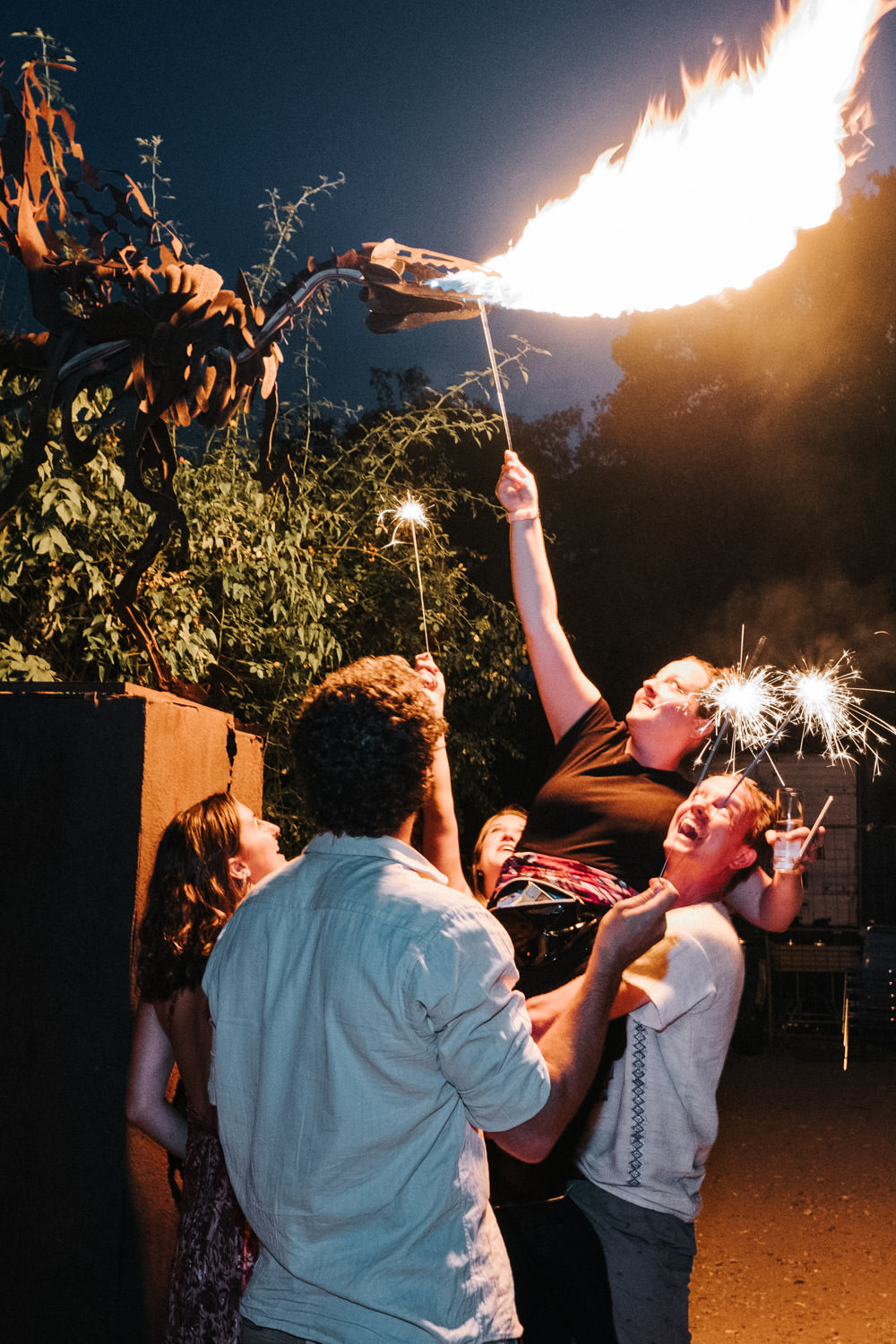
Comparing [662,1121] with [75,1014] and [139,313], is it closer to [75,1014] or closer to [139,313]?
[75,1014]

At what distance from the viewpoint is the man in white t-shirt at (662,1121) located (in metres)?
2.53

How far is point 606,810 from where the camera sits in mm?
2992

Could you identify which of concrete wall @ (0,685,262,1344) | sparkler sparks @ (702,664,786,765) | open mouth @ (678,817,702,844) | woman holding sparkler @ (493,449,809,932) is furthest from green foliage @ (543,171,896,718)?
concrete wall @ (0,685,262,1344)

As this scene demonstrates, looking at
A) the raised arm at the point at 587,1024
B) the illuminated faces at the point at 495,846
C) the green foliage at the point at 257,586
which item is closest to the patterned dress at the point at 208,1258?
the raised arm at the point at 587,1024

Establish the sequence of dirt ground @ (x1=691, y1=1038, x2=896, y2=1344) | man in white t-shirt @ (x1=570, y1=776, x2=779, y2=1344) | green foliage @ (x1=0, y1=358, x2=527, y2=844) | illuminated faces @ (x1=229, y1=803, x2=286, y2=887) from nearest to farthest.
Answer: man in white t-shirt @ (x1=570, y1=776, x2=779, y2=1344)
illuminated faces @ (x1=229, y1=803, x2=286, y2=887)
green foliage @ (x1=0, y1=358, x2=527, y2=844)
dirt ground @ (x1=691, y1=1038, x2=896, y2=1344)

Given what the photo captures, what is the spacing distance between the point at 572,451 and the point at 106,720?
60.3ft

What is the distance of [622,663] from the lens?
1873 centimetres

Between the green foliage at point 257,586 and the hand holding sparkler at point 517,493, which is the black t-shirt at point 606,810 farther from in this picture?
the green foliage at point 257,586

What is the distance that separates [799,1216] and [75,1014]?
5.70m

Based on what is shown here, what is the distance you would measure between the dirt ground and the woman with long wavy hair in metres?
3.47

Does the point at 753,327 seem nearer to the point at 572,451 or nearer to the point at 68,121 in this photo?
the point at 572,451

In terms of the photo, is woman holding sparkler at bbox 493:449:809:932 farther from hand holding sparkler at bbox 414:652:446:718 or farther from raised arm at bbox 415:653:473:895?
hand holding sparkler at bbox 414:652:446:718

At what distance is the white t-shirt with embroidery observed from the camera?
2598 mm

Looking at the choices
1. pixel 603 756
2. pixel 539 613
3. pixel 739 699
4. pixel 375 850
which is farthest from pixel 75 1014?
pixel 739 699
